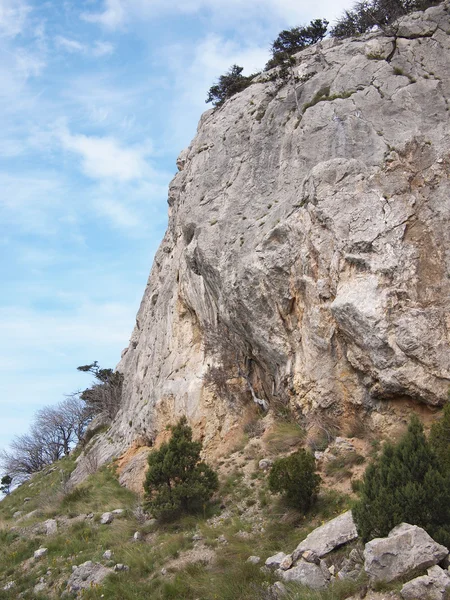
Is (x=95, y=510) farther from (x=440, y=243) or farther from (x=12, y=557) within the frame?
(x=440, y=243)

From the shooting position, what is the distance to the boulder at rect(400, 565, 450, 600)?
7.19 metres

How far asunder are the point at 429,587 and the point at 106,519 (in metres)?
12.0

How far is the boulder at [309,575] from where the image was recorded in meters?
9.13

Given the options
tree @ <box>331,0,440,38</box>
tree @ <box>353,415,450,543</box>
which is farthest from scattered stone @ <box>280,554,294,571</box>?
tree @ <box>331,0,440,38</box>

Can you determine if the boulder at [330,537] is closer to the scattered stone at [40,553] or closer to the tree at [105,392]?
the scattered stone at [40,553]

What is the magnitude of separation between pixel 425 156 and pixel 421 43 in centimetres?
712

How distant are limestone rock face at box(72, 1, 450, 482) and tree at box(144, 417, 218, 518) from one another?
2.47m

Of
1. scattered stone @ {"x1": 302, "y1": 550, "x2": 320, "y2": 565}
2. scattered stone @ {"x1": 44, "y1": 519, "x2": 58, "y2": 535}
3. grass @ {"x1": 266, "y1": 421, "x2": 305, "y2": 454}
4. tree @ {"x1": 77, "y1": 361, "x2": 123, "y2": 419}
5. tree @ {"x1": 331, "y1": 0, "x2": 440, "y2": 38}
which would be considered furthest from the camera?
tree @ {"x1": 77, "y1": 361, "x2": 123, "y2": 419}

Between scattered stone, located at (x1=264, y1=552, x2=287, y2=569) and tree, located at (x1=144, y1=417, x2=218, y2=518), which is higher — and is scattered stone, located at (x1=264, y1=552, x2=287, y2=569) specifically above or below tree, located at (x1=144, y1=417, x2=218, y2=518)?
below

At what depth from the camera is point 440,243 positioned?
14828 millimetres

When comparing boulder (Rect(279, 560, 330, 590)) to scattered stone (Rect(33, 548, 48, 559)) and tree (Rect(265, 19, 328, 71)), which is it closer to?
scattered stone (Rect(33, 548, 48, 559))

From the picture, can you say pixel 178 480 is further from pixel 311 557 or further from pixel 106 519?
pixel 311 557

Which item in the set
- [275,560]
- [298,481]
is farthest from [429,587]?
[298,481]

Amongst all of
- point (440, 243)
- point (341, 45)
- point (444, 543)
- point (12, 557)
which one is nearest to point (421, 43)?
point (341, 45)
